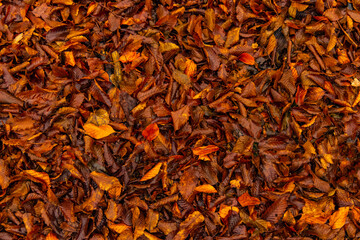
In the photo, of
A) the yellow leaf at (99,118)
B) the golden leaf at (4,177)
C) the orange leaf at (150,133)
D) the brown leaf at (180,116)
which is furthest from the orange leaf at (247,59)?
the golden leaf at (4,177)

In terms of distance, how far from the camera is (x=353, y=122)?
1.08 meters

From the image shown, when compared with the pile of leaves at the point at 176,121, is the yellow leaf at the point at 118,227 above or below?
below

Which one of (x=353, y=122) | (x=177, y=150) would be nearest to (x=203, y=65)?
(x=177, y=150)

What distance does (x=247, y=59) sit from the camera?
1065mm

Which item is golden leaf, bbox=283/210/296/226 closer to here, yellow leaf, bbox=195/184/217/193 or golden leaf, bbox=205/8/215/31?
yellow leaf, bbox=195/184/217/193

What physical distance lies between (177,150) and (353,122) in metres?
0.63

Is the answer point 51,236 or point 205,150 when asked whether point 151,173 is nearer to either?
point 205,150

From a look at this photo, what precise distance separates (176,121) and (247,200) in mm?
354

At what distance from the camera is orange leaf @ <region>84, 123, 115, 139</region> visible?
3.23 ft

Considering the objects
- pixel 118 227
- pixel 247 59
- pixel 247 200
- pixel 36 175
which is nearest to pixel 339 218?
pixel 247 200

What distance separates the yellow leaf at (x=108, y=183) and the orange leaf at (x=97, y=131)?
12 cm

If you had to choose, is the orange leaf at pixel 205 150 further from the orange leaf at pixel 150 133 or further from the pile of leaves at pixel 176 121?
the orange leaf at pixel 150 133

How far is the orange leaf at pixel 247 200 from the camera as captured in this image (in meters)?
1.02

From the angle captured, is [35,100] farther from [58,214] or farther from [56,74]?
[58,214]
